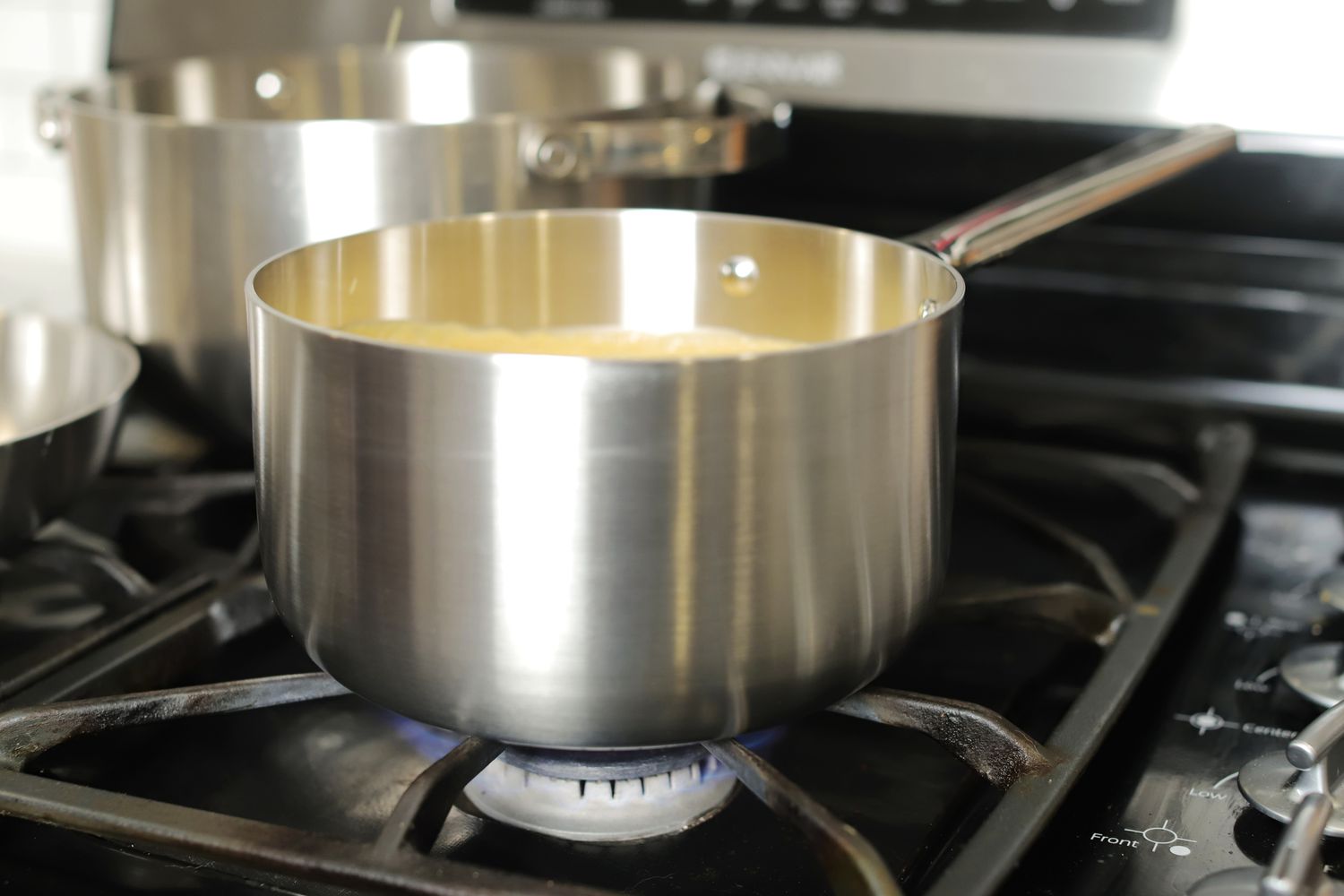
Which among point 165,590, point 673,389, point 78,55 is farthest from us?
point 78,55

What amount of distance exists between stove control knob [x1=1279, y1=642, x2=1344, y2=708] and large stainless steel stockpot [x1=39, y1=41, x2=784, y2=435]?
0.29 m

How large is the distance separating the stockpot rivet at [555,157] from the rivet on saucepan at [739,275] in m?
0.08

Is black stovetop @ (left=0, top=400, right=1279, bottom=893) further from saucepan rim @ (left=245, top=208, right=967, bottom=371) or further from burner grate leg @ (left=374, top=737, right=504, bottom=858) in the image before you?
saucepan rim @ (left=245, top=208, right=967, bottom=371)

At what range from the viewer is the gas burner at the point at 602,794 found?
41 centimetres

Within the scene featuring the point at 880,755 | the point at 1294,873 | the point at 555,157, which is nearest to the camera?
the point at 1294,873

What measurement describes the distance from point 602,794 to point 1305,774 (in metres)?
0.19

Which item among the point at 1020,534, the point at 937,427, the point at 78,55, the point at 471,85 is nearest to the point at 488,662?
the point at 937,427

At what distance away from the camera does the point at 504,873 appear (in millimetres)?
343

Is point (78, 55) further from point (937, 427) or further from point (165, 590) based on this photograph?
point (937, 427)

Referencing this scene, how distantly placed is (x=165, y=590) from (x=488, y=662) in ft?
0.73

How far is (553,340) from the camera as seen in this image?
1.72ft

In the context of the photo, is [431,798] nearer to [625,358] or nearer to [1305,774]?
[625,358]

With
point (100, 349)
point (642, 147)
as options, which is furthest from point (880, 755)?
point (100, 349)

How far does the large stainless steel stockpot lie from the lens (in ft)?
1.82
